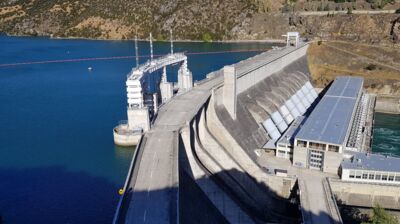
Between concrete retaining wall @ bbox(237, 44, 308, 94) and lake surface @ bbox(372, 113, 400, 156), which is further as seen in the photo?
lake surface @ bbox(372, 113, 400, 156)

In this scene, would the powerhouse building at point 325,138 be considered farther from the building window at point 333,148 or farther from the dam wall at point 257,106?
the dam wall at point 257,106

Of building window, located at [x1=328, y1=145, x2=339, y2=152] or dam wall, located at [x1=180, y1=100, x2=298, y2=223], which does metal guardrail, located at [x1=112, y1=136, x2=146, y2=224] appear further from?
building window, located at [x1=328, y1=145, x2=339, y2=152]

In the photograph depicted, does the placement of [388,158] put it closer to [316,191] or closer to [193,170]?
[316,191]

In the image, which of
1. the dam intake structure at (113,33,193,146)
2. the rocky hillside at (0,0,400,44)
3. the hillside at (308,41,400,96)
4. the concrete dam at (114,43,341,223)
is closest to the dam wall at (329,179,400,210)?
the concrete dam at (114,43,341,223)

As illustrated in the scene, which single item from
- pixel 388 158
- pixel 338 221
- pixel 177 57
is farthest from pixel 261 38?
pixel 338 221

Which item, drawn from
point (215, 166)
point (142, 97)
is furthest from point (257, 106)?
point (142, 97)

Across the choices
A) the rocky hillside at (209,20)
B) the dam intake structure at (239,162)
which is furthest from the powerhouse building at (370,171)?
the rocky hillside at (209,20)
